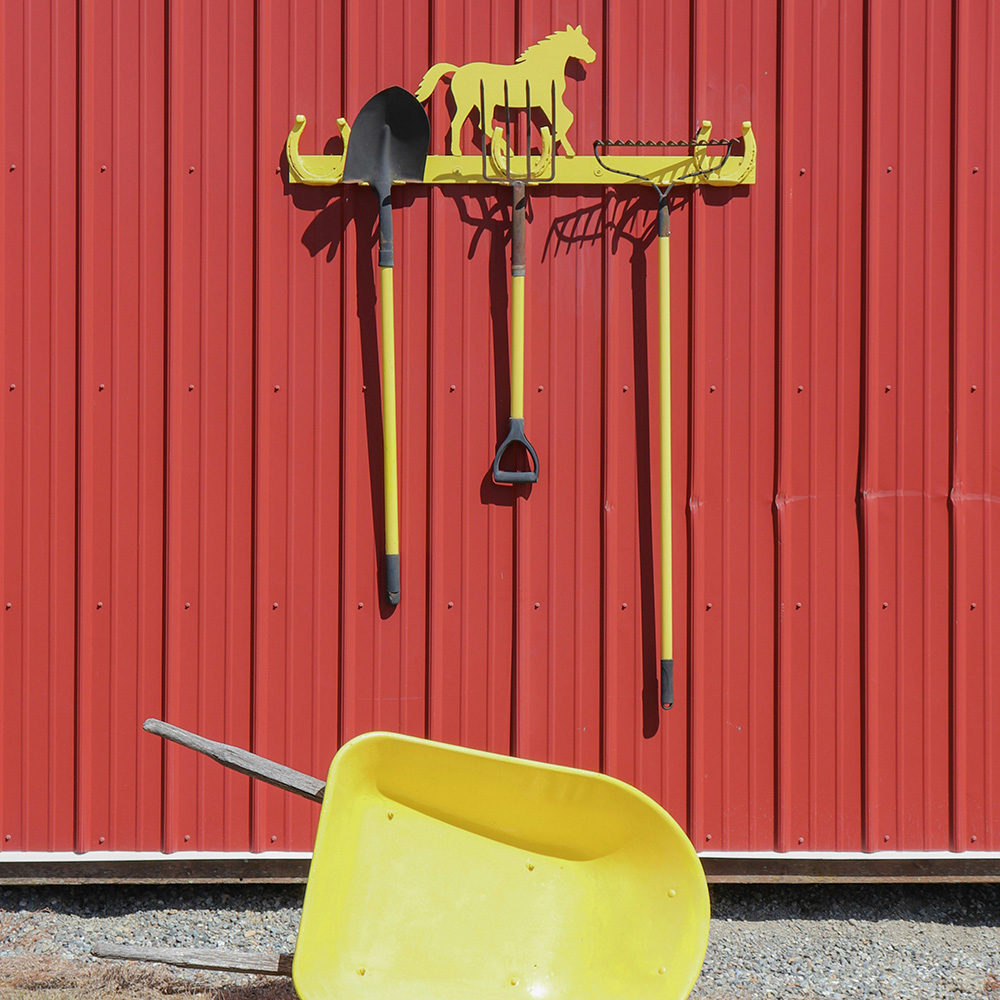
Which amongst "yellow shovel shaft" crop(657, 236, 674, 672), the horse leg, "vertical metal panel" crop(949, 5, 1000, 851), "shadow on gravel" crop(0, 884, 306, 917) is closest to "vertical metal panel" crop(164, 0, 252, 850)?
"shadow on gravel" crop(0, 884, 306, 917)

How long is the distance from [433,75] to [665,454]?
4.83 feet

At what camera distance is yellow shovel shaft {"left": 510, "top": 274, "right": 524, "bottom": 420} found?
2.64 metres

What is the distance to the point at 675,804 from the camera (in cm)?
278

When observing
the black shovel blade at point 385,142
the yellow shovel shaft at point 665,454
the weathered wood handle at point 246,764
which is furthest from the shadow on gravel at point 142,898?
the black shovel blade at point 385,142

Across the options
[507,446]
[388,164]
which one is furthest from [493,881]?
[388,164]

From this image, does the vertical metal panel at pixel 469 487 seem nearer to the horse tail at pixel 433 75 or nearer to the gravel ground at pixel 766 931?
the horse tail at pixel 433 75

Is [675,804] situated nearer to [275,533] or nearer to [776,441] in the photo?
[776,441]

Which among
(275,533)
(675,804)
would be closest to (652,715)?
(675,804)

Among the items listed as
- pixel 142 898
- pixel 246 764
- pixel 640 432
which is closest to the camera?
pixel 246 764

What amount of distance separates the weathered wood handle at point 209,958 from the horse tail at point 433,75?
269 centimetres

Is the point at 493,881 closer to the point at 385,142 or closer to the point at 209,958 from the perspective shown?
the point at 209,958

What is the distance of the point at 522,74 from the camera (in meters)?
2.64

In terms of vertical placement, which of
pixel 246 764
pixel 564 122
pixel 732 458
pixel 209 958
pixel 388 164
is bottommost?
pixel 209 958

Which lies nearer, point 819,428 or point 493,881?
point 493,881
